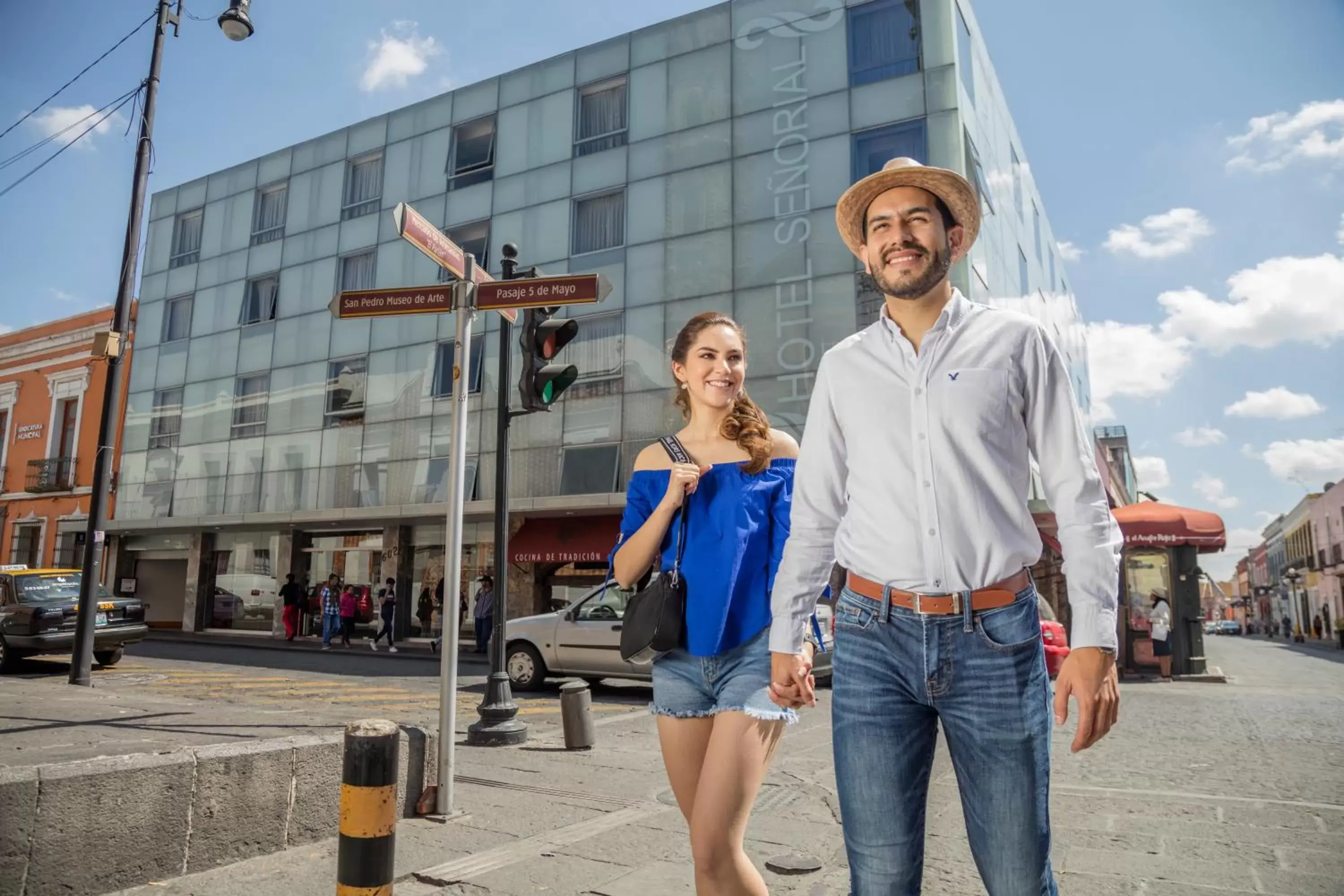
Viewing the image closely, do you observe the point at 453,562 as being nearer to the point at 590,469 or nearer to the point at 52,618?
the point at 52,618

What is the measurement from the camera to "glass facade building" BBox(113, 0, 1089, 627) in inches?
747

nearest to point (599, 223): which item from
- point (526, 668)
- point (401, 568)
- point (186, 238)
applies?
point (401, 568)

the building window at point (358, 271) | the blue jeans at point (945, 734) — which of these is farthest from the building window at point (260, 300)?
the blue jeans at point (945, 734)

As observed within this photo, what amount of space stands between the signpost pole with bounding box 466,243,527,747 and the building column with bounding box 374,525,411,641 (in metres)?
16.6

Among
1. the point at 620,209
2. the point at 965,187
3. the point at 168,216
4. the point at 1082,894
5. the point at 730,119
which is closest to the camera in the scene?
the point at 965,187

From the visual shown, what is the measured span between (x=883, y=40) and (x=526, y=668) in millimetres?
14991

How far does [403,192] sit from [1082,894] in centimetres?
2574

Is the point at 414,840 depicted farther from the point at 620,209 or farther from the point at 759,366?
the point at 620,209

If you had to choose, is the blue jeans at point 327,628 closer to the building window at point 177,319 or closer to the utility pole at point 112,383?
the utility pole at point 112,383

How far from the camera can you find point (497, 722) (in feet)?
25.7

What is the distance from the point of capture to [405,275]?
A: 969 inches

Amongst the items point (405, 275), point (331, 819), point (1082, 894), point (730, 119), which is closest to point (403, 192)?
point (405, 275)

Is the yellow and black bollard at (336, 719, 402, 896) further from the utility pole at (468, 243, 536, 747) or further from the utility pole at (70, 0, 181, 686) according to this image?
the utility pole at (70, 0, 181, 686)

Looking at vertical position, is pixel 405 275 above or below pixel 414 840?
above
